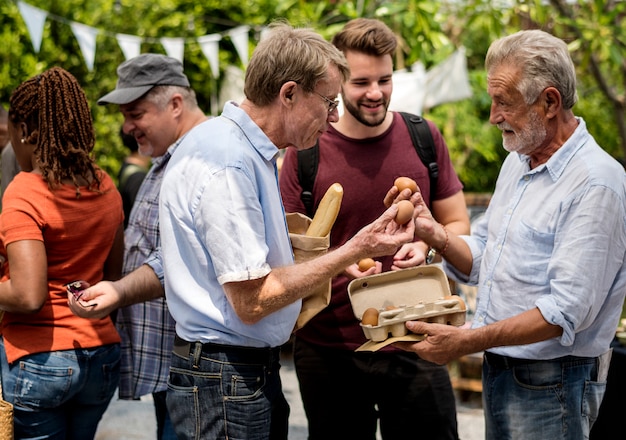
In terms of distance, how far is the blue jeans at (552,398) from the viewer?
2.52 metres

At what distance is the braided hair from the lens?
2797 mm

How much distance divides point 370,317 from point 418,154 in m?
0.91

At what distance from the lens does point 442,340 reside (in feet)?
8.32

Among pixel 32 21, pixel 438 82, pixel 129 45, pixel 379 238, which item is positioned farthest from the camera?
pixel 438 82

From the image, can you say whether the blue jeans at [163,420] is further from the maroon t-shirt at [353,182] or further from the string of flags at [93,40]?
the string of flags at [93,40]

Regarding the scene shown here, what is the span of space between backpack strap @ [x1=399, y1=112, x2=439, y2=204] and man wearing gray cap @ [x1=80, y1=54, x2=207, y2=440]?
88 centimetres

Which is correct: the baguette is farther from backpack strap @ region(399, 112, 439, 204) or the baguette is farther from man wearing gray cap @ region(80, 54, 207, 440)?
backpack strap @ region(399, 112, 439, 204)

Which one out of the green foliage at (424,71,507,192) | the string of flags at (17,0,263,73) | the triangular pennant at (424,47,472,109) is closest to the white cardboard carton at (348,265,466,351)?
the string of flags at (17,0,263,73)

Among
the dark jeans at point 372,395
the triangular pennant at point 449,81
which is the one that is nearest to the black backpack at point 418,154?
the dark jeans at point 372,395

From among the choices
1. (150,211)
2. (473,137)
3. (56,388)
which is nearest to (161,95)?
(150,211)

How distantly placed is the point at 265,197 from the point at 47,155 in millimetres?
948

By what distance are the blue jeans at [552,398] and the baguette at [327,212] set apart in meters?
0.74

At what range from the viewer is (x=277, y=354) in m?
2.49

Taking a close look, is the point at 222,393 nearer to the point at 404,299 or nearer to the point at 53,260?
the point at 404,299
